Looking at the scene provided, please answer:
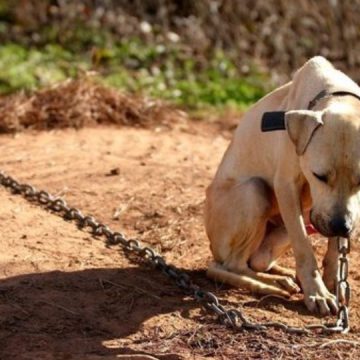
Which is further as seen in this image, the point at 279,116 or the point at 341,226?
the point at 279,116

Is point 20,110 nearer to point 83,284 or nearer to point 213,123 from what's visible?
point 213,123

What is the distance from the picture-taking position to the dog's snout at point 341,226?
528cm

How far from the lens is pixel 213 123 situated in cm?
1076

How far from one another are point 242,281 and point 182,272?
17.0 inches

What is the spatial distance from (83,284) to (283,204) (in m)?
1.27

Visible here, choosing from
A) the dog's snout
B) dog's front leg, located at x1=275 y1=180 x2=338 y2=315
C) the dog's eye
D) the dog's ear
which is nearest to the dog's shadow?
dog's front leg, located at x1=275 y1=180 x2=338 y2=315

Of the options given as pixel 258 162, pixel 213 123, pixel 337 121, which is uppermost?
pixel 337 121

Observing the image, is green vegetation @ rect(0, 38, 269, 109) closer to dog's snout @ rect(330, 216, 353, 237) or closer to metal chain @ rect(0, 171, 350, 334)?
metal chain @ rect(0, 171, 350, 334)

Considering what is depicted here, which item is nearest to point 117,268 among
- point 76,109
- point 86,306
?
point 86,306

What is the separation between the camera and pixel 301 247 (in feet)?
19.1

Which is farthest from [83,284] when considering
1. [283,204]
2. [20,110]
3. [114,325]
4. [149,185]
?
[20,110]

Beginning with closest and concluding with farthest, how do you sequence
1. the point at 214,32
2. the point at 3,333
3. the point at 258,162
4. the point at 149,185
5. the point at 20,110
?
the point at 3,333, the point at 258,162, the point at 149,185, the point at 20,110, the point at 214,32

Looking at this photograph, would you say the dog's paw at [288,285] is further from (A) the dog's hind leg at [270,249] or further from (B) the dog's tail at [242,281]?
(A) the dog's hind leg at [270,249]

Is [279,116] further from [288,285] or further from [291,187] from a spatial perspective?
[288,285]
